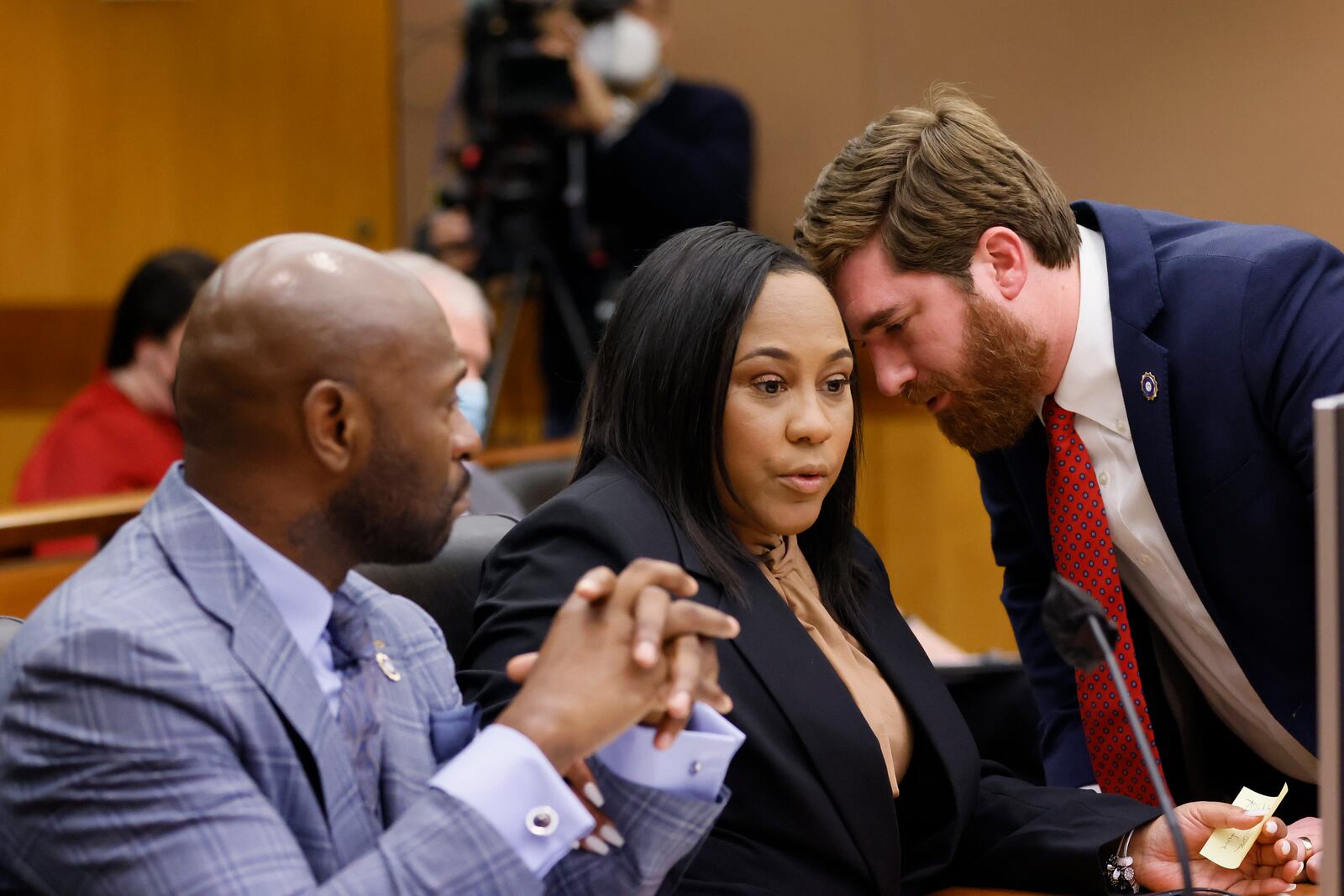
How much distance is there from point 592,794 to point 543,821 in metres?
0.12

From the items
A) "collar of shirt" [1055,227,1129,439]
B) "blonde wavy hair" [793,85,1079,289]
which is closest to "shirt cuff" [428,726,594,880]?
"blonde wavy hair" [793,85,1079,289]

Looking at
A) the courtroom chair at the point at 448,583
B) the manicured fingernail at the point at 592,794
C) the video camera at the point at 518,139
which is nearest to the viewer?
the manicured fingernail at the point at 592,794

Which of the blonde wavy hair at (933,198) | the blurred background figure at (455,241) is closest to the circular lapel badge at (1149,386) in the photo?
the blonde wavy hair at (933,198)

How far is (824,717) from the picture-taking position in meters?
1.43

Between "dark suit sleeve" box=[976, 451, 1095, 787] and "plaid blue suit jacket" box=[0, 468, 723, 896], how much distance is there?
1123mm

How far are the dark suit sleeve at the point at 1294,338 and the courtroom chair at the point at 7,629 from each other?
4.55 feet

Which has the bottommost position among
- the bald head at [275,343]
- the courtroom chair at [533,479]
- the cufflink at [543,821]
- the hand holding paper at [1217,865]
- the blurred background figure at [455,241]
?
the courtroom chair at [533,479]

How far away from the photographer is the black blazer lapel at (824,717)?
55.5 inches

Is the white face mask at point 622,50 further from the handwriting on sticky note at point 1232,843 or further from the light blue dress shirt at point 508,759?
the light blue dress shirt at point 508,759

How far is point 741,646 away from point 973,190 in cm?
76

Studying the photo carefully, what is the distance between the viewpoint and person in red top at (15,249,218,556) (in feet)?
11.8

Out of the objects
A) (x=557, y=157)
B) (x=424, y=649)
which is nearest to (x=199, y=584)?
(x=424, y=649)

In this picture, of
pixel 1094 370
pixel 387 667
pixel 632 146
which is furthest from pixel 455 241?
pixel 387 667

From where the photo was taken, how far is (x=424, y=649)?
1267mm
